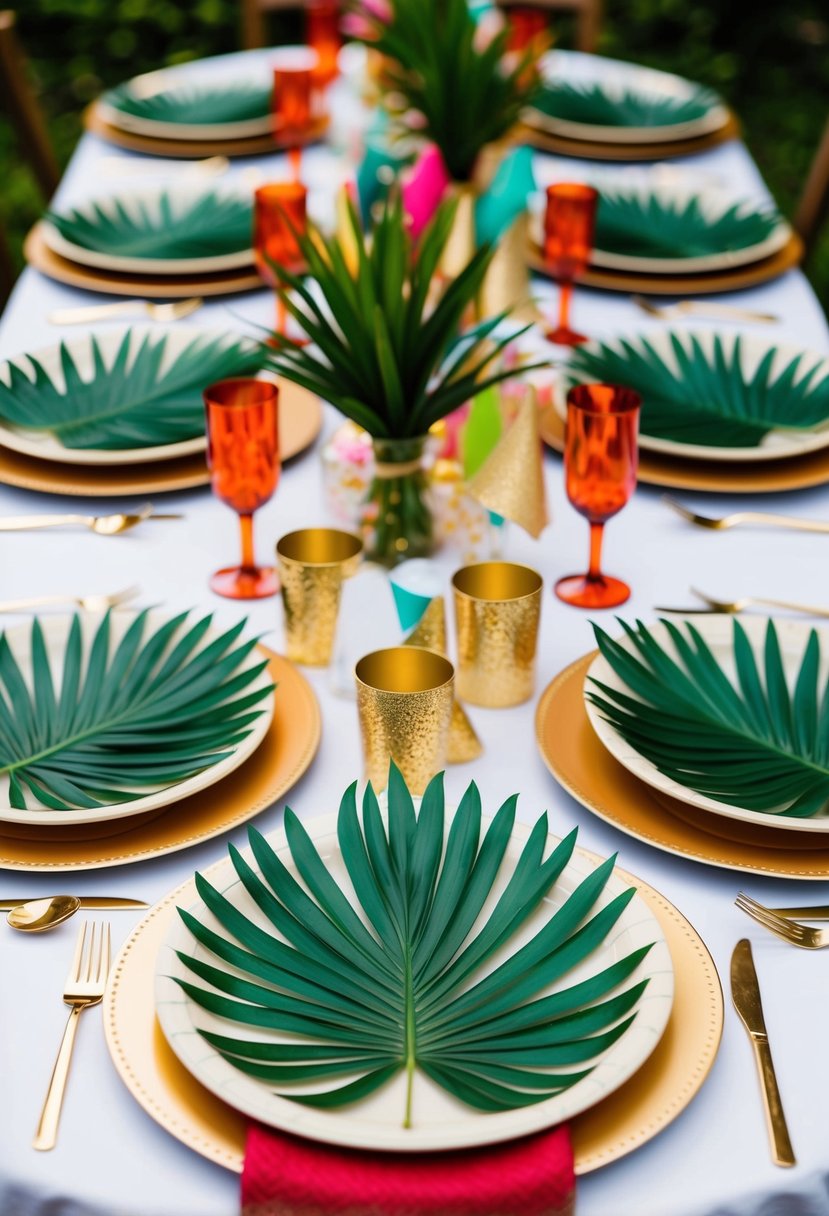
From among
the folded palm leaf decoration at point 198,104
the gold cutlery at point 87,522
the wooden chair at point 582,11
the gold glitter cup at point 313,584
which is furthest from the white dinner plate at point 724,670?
the wooden chair at point 582,11

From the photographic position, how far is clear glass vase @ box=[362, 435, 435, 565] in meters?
1.28

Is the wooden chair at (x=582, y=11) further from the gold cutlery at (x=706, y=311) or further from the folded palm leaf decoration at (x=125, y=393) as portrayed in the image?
the folded palm leaf decoration at (x=125, y=393)

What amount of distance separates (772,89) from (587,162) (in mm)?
3224

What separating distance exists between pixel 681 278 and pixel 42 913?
142cm

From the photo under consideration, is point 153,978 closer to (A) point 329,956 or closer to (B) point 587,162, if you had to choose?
(A) point 329,956

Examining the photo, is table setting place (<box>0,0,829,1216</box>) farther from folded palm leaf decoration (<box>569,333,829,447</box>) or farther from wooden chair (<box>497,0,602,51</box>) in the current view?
wooden chair (<box>497,0,602,51</box>)

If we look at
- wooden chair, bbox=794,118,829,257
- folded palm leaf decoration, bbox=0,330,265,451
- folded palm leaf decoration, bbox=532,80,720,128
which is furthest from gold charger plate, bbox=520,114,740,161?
folded palm leaf decoration, bbox=0,330,265,451

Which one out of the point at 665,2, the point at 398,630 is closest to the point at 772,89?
the point at 665,2

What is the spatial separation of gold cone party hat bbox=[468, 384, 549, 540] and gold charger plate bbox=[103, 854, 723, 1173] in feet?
1.62

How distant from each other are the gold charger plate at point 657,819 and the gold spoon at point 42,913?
34cm

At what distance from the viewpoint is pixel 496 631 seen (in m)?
1.10

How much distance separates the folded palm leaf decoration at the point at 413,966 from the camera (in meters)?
0.74

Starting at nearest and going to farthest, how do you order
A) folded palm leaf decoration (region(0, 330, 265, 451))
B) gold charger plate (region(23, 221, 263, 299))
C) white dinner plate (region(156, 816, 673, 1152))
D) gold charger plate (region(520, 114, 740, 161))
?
white dinner plate (region(156, 816, 673, 1152))
folded palm leaf decoration (region(0, 330, 265, 451))
gold charger plate (region(23, 221, 263, 299))
gold charger plate (region(520, 114, 740, 161))

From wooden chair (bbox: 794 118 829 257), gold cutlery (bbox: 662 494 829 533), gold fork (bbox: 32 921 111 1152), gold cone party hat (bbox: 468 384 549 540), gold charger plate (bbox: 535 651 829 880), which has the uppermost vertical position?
gold cone party hat (bbox: 468 384 549 540)
